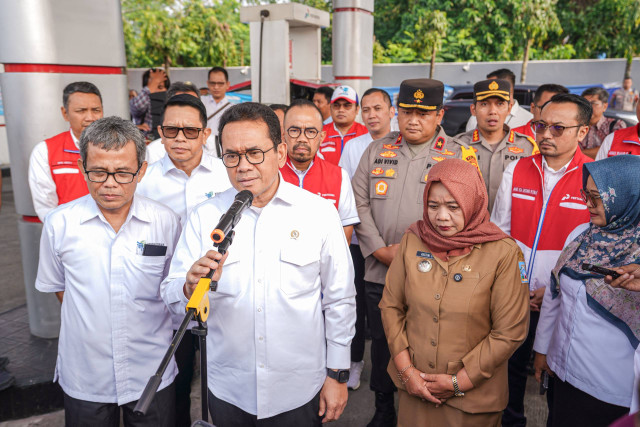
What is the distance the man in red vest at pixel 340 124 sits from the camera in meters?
4.98

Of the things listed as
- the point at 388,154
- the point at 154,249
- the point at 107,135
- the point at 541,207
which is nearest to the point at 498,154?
the point at 541,207

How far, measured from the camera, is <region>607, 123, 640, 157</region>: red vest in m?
3.46

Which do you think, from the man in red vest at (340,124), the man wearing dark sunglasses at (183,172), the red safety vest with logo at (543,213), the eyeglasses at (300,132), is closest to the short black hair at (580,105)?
the red safety vest with logo at (543,213)

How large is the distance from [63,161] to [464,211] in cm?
276

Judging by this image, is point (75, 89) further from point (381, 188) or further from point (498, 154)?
point (498, 154)

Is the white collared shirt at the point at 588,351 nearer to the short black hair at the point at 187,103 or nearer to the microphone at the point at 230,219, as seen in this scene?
the microphone at the point at 230,219

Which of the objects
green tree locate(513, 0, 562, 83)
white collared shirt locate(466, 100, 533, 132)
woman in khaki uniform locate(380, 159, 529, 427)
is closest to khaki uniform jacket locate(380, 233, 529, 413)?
woman in khaki uniform locate(380, 159, 529, 427)

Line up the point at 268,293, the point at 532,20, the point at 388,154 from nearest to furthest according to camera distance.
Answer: the point at 268,293
the point at 388,154
the point at 532,20

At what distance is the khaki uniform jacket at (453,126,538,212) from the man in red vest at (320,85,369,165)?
147 cm

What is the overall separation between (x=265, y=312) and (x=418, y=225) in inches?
36.5

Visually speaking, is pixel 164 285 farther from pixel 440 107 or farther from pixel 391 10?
pixel 391 10

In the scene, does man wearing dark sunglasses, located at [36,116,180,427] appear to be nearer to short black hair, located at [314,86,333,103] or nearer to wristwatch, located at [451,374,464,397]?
wristwatch, located at [451,374,464,397]

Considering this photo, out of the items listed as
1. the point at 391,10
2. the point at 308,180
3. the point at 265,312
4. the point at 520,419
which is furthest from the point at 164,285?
the point at 391,10

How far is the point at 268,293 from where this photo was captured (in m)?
2.02
